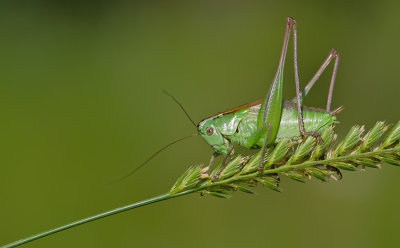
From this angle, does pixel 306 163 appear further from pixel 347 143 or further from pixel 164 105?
pixel 164 105

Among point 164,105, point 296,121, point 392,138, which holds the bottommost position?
point 392,138

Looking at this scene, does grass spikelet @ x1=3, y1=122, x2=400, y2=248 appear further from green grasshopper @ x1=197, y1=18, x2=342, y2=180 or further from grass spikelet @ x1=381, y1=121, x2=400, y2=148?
green grasshopper @ x1=197, y1=18, x2=342, y2=180

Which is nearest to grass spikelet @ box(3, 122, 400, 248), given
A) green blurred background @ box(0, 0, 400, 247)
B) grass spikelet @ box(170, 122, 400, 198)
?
grass spikelet @ box(170, 122, 400, 198)

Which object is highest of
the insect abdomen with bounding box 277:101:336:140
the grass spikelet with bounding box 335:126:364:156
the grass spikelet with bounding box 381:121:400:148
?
the insect abdomen with bounding box 277:101:336:140

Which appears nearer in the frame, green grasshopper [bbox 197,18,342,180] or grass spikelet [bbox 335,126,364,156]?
grass spikelet [bbox 335,126,364,156]

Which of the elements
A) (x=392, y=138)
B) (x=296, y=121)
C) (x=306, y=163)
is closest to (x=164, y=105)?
(x=296, y=121)

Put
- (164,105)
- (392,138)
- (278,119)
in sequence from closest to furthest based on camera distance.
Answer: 1. (392,138)
2. (278,119)
3. (164,105)

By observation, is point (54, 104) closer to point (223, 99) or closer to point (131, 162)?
point (131, 162)

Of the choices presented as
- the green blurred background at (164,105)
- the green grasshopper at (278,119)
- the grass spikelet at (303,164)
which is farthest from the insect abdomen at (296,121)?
the green blurred background at (164,105)

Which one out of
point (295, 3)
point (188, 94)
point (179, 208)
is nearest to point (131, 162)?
point (179, 208)

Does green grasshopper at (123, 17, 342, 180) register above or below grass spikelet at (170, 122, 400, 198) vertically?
above
